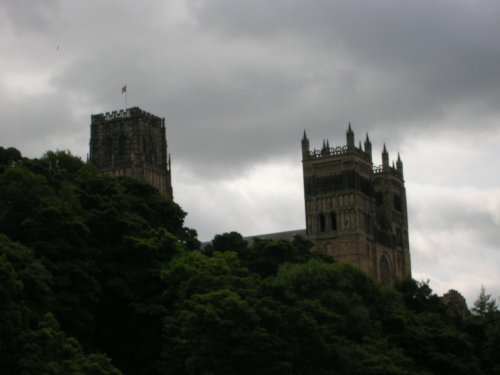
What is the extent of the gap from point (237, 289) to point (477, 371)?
56.0 feet

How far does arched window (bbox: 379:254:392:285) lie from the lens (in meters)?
153

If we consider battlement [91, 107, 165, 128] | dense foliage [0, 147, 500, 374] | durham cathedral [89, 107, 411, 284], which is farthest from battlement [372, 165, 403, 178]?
dense foliage [0, 147, 500, 374]

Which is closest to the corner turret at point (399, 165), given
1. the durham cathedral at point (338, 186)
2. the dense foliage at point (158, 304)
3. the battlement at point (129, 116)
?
the durham cathedral at point (338, 186)

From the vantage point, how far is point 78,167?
78625 millimetres

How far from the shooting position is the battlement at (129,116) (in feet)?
449

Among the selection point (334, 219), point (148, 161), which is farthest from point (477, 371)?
point (334, 219)

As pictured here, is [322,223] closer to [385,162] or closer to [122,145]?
[385,162]

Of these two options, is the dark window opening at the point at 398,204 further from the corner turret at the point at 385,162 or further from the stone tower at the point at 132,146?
the stone tower at the point at 132,146

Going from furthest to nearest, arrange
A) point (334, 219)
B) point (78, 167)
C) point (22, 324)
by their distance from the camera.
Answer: point (334, 219) → point (78, 167) → point (22, 324)

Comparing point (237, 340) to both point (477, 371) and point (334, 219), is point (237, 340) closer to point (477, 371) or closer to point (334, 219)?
point (477, 371)

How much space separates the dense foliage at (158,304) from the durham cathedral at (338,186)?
2332 inches

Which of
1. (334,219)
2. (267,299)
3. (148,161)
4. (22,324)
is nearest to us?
(22,324)

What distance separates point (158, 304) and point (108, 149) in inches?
2998

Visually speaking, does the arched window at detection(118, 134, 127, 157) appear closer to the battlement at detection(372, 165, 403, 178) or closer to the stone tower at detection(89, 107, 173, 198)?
the stone tower at detection(89, 107, 173, 198)
